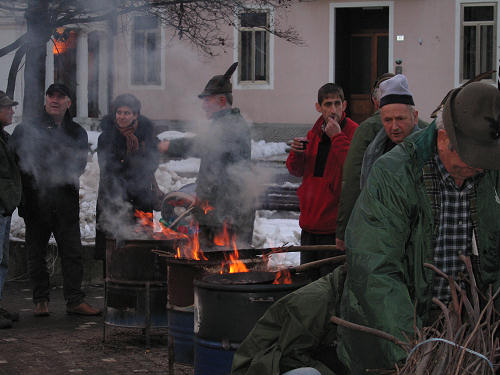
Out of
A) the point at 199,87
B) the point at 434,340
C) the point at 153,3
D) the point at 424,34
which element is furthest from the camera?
the point at 424,34

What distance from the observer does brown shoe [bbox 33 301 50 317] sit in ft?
26.6

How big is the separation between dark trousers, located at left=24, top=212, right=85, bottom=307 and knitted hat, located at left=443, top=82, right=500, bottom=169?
19.0ft

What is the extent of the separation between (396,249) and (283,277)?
1784 millimetres

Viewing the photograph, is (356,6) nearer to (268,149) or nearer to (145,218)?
(268,149)

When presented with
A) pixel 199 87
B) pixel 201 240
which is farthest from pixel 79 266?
pixel 199 87

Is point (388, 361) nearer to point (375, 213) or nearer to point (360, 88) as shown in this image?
point (375, 213)

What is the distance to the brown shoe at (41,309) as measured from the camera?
809 centimetres

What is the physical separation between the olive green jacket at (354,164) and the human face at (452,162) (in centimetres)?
254

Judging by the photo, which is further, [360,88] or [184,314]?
[360,88]

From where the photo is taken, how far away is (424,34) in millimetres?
21391

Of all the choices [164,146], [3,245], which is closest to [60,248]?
[3,245]

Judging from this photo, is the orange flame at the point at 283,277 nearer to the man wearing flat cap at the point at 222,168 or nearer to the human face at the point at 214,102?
the man wearing flat cap at the point at 222,168

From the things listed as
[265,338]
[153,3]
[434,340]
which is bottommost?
[265,338]

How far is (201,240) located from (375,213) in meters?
4.05
